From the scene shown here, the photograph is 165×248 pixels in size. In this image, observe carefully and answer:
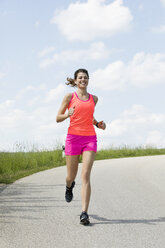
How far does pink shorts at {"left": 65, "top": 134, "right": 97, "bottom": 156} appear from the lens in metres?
5.90

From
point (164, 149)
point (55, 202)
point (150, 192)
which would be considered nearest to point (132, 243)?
point (55, 202)

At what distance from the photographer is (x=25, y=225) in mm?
5828

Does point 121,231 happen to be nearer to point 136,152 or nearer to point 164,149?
point 136,152

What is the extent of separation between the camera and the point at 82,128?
5875mm

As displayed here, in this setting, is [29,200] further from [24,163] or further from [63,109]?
[24,163]

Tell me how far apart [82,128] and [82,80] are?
2.34ft

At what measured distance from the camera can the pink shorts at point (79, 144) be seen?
5902 mm

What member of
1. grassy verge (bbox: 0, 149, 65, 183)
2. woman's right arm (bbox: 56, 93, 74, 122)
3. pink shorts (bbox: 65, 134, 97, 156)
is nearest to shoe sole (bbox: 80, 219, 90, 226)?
pink shorts (bbox: 65, 134, 97, 156)

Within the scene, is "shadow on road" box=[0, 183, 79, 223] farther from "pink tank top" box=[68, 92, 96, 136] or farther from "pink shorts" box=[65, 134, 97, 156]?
"pink tank top" box=[68, 92, 96, 136]

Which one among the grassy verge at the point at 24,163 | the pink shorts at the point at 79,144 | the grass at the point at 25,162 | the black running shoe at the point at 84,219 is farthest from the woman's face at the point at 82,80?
the grassy verge at the point at 24,163

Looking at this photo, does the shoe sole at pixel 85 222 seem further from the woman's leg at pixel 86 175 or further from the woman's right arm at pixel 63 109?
the woman's right arm at pixel 63 109

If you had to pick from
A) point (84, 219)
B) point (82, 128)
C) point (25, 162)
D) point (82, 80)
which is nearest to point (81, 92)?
point (82, 80)

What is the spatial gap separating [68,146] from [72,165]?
312mm


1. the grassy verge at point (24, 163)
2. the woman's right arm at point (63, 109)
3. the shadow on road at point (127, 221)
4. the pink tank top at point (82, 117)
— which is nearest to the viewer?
the pink tank top at point (82, 117)
